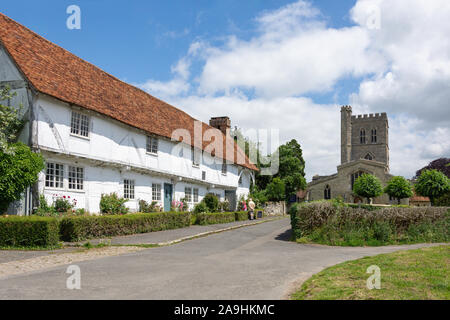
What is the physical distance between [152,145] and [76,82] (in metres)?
5.94

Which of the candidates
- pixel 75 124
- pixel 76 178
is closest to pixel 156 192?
pixel 76 178

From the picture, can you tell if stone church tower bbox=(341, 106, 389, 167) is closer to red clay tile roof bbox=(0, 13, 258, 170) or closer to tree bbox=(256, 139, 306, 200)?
tree bbox=(256, 139, 306, 200)

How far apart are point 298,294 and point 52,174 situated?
12.7 metres

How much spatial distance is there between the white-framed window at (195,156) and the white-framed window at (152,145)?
181 inches

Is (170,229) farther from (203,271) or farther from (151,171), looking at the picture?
(203,271)

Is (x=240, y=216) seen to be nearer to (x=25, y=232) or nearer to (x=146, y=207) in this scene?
(x=146, y=207)

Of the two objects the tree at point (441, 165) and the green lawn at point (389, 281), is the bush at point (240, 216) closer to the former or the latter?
the green lawn at point (389, 281)

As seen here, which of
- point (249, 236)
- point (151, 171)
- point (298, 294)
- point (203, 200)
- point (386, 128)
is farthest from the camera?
point (386, 128)

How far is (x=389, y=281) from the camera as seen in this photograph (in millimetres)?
6688

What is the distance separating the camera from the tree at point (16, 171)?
1345 centimetres

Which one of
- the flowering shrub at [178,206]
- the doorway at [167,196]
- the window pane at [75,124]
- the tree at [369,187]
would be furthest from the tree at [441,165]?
the window pane at [75,124]

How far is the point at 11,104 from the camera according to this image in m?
15.5

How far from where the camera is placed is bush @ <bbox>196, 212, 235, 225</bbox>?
75.6 ft
